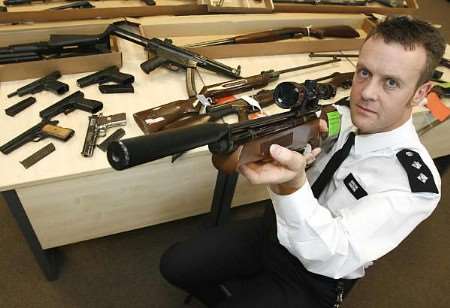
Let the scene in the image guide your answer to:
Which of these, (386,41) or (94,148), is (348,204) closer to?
(386,41)

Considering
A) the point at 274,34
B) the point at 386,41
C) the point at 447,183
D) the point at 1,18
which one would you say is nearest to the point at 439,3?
the point at 447,183

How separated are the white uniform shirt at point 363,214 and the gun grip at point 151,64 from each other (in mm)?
900

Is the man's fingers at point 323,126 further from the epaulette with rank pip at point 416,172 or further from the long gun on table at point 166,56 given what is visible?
the long gun on table at point 166,56

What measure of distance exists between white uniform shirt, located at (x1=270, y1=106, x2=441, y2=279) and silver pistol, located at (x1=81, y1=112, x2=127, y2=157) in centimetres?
65

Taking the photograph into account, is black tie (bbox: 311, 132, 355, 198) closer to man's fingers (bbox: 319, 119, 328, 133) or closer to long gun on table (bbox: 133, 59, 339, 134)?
man's fingers (bbox: 319, 119, 328, 133)

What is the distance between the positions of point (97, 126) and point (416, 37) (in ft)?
3.25

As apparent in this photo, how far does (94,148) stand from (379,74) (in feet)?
2.89

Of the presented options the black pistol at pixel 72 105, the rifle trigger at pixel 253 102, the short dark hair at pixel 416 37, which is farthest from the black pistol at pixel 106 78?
the short dark hair at pixel 416 37

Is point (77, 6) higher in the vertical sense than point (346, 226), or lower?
higher

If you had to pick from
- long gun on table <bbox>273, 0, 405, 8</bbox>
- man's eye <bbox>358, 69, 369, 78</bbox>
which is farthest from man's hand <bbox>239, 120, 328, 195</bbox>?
long gun on table <bbox>273, 0, 405, 8</bbox>

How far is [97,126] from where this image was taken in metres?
1.19

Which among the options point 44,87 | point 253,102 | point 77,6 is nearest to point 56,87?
point 44,87

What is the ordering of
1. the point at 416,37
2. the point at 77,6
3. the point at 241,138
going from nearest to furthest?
the point at 241,138 → the point at 416,37 → the point at 77,6

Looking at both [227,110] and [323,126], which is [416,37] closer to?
[323,126]
